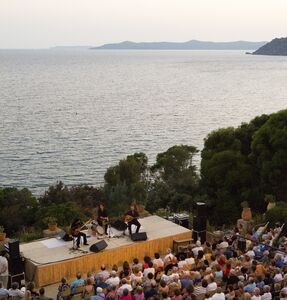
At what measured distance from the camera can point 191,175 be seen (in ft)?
103

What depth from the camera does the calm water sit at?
172 ft

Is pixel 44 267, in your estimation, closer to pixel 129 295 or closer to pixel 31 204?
pixel 129 295

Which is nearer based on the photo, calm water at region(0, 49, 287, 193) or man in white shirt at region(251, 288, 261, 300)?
man in white shirt at region(251, 288, 261, 300)

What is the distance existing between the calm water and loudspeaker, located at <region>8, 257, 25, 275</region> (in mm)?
32115

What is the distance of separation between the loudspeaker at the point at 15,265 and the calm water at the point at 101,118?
3212 centimetres

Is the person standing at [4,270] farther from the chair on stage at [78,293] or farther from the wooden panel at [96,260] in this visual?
the chair on stage at [78,293]

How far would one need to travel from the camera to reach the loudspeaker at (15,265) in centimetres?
1304

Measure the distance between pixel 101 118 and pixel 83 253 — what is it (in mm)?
71657

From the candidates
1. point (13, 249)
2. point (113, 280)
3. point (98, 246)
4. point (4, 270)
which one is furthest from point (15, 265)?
point (113, 280)

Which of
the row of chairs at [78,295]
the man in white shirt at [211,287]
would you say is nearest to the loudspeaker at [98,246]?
the row of chairs at [78,295]

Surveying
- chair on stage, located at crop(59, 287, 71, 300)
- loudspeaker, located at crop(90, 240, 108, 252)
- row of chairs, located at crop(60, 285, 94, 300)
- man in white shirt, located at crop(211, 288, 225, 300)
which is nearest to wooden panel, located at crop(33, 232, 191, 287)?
loudspeaker, located at crop(90, 240, 108, 252)

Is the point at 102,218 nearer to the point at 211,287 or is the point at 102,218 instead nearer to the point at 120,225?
the point at 120,225

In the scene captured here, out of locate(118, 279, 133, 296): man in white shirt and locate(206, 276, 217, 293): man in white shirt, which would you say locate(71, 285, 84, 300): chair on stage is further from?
locate(206, 276, 217, 293): man in white shirt

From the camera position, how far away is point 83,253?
556 inches
